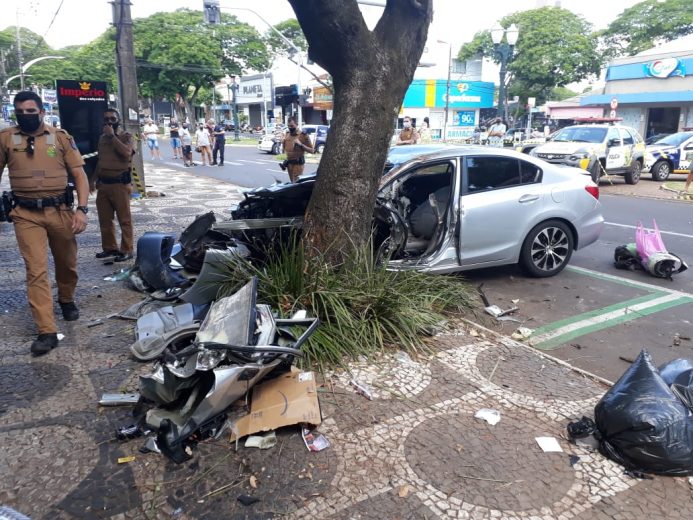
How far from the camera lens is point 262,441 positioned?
307cm

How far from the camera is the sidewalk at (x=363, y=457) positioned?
264 centimetres

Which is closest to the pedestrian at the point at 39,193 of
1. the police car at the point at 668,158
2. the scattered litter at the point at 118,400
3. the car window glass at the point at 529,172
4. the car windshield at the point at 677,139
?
the scattered litter at the point at 118,400

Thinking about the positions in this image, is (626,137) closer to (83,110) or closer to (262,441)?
(83,110)

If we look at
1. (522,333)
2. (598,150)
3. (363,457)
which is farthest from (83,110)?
(598,150)

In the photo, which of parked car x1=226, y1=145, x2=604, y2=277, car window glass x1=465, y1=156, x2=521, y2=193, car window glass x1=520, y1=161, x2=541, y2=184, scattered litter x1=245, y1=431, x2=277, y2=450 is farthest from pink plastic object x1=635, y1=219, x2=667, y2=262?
scattered litter x1=245, y1=431, x2=277, y2=450

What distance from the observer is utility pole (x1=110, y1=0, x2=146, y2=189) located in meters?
11.3

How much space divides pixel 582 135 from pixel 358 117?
531 inches

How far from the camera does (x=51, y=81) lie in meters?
60.2

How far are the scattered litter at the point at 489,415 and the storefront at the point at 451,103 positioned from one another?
42292 mm

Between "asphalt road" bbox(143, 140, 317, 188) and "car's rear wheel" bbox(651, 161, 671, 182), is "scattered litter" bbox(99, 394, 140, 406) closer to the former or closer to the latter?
"asphalt road" bbox(143, 140, 317, 188)

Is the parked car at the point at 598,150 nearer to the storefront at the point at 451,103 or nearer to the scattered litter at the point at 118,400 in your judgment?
the scattered litter at the point at 118,400

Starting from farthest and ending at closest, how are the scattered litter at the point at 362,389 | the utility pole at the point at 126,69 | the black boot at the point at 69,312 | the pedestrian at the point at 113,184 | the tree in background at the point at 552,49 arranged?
the tree in background at the point at 552,49
the utility pole at the point at 126,69
the pedestrian at the point at 113,184
the black boot at the point at 69,312
the scattered litter at the point at 362,389

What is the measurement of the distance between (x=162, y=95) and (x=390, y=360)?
52300 mm

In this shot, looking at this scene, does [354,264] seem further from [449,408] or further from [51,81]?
[51,81]
